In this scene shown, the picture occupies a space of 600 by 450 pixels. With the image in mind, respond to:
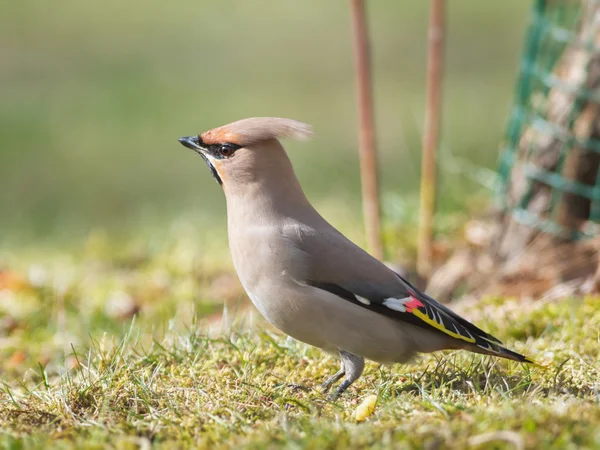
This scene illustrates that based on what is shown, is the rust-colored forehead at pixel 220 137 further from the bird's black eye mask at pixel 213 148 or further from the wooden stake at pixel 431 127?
the wooden stake at pixel 431 127

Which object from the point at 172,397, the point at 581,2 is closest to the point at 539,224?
the point at 581,2

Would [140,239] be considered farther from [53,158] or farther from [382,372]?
[53,158]

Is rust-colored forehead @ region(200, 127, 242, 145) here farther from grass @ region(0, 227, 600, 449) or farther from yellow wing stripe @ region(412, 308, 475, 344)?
yellow wing stripe @ region(412, 308, 475, 344)

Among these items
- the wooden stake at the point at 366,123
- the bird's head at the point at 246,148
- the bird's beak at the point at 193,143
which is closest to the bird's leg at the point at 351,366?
the bird's head at the point at 246,148

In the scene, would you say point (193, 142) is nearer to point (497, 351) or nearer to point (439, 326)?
point (439, 326)

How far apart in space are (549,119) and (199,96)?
8.95 m

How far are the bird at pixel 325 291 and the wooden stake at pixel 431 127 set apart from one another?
1936mm

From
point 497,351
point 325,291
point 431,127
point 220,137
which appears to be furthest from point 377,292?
point 431,127

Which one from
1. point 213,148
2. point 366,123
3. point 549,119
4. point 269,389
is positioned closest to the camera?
point 269,389

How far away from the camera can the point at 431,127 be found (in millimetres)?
5512

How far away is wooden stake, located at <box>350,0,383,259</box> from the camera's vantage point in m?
5.17

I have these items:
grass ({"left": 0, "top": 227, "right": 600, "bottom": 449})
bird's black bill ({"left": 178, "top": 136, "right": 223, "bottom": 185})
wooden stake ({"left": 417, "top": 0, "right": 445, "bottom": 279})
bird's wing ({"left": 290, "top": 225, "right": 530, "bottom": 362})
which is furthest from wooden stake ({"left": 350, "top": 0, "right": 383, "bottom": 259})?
bird's wing ({"left": 290, "top": 225, "right": 530, "bottom": 362})

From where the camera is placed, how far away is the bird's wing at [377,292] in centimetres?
357

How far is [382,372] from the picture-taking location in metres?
3.80
